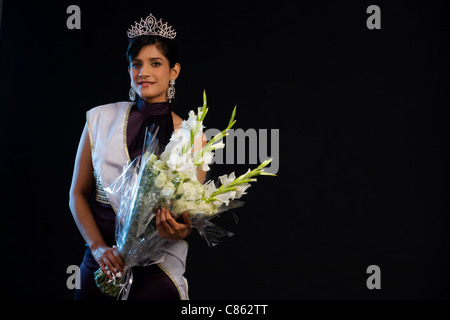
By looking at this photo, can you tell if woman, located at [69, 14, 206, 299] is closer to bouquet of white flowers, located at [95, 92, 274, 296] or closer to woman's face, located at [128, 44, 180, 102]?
woman's face, located at [128, 44, 180, 102]

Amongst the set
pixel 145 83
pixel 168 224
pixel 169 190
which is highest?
Answer: pixel 145 83

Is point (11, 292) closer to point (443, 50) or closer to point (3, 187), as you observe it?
point (3, 187)

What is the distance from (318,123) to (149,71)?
1.62m

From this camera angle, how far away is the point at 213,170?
3.46 meters

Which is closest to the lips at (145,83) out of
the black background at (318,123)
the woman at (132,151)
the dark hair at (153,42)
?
the woman at (132,151)

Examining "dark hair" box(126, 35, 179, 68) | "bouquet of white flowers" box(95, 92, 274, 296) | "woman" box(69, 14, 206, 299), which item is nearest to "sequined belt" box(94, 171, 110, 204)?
"woman" box(69, 14, 206, 299)

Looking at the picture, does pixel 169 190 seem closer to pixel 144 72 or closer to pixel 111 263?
pixel 111 263

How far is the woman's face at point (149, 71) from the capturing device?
2.16m

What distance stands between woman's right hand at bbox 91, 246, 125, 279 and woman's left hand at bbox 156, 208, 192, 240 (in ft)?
0.73

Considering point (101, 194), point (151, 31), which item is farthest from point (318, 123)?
point (101, 194)

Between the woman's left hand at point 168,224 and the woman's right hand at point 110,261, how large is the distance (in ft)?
0.73

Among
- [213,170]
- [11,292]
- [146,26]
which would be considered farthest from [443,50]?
[11,292]

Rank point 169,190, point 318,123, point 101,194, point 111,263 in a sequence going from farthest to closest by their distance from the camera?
point 318,123 → point 101,194 → point 111,263 → point 169,190

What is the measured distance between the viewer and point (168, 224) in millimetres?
1739
